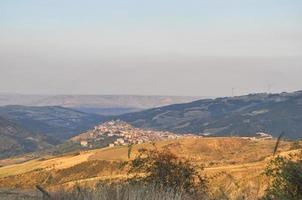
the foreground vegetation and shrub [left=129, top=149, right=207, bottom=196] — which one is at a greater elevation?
the foreground vegetation

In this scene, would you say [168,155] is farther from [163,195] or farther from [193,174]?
[163,195]

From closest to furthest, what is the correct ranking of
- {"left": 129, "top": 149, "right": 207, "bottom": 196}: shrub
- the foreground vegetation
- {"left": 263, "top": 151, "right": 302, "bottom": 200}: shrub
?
the foreground vegetation → {"left": 263, "top": 151, "right": 302, "bottom": 200}: shrub → {"left": 129, "top": 149, "right": 207, "bottom": 196}: shrub

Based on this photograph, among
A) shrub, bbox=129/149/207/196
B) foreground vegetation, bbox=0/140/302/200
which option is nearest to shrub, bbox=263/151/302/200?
foreground vegetation, bbox=0/140/302/200

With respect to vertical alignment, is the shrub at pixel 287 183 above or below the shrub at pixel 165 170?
above

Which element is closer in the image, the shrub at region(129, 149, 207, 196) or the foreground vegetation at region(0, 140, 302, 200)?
the foreground vegetation at region(0, 140, 302, 200)

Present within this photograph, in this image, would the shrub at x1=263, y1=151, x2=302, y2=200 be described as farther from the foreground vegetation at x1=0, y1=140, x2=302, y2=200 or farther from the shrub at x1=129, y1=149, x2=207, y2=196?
the shrub at x1=129, y1=149, x2=207, y2=196

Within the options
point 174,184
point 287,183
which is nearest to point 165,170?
point 174,184

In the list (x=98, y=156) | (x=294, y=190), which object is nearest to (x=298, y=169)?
(x=294, y=190)

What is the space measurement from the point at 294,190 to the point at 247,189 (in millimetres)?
1721

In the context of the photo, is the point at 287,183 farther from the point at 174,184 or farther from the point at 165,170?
the point at 165,170

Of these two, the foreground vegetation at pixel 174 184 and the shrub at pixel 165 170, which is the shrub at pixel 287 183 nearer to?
the foreground vegetation at pixel 174 184

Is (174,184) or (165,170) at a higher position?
(165,170)

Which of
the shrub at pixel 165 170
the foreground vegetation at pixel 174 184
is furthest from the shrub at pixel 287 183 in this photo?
the shrub at pixel 165 170

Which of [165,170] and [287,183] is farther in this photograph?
[165,170]
